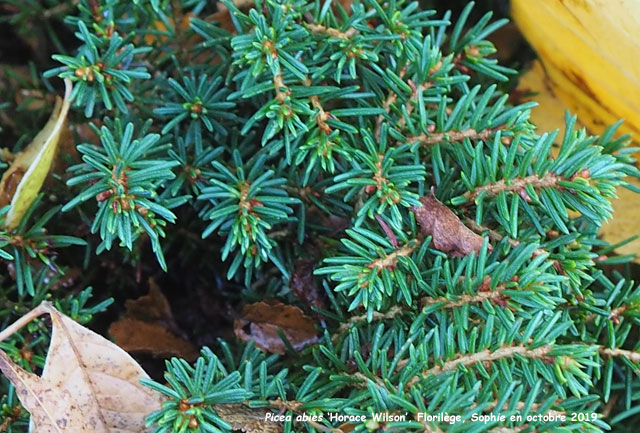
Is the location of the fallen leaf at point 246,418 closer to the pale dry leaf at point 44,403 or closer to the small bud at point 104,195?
the pale dry leaf at point 44,403

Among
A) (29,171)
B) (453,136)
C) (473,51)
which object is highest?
(473,51)

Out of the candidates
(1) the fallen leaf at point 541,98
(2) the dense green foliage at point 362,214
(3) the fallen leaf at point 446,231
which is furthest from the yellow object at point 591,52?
(3) the fallen leaf at point 446,231

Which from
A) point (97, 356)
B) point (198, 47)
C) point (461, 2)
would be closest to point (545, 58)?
point (461, 2)

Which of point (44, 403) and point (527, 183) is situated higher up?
point (527, 183)

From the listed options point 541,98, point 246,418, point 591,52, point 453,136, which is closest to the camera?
point 246,418

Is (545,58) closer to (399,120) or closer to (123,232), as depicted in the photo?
(399,120)

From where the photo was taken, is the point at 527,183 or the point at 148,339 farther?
the point at 148,339

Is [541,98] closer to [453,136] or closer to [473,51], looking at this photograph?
[473,51]

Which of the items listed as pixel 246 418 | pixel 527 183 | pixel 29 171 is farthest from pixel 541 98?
pixel 29 171
